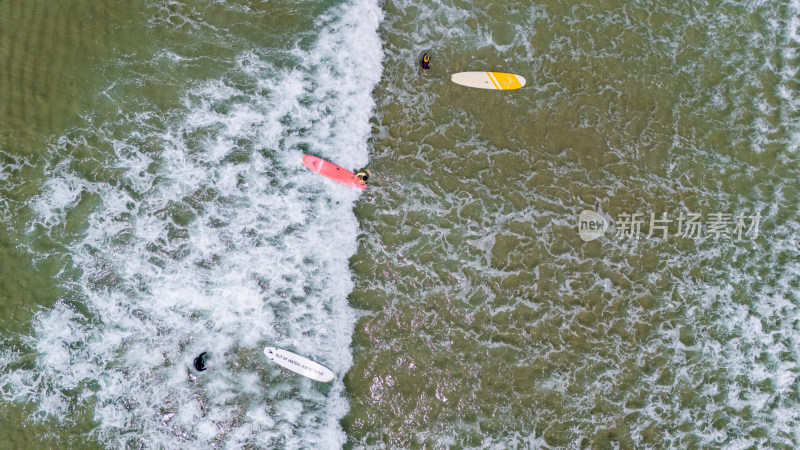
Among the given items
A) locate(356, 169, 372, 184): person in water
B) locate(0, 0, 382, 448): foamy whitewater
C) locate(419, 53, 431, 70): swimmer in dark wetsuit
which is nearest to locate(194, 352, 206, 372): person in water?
locate(0, 0, 382, 448): foamy whitewater

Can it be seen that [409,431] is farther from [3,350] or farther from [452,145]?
[3,350]

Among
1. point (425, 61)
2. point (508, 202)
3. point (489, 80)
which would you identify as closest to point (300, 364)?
point (508, 202)

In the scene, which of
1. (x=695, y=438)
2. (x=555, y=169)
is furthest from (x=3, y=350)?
(x=695, y=438)

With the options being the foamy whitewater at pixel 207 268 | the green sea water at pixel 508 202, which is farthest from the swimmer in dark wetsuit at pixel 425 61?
the foamy whitewater at pixel 207 268

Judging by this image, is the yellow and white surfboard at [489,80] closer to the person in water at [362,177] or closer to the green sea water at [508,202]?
the green sea water at [508,202]

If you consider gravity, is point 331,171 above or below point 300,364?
above

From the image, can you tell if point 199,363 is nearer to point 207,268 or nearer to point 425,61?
point 207,268
